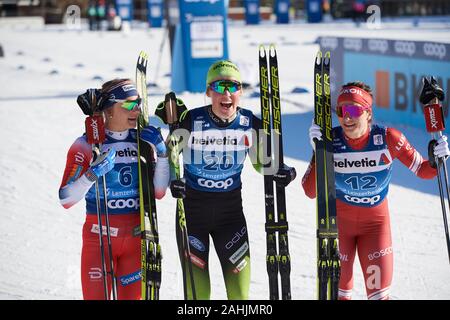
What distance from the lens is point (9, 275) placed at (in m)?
6.71

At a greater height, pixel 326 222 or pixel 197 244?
pixel 326 222

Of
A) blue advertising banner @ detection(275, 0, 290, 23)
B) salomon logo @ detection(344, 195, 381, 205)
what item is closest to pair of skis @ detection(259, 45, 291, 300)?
salomon logo @ detection(344, 195, 381, 205)

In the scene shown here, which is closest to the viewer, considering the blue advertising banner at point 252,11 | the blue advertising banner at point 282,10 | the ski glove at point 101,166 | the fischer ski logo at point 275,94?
the ski glove at point 101,166

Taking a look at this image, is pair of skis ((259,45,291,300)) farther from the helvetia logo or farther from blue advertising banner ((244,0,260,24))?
blue advertising banner ((244,0,260,24))

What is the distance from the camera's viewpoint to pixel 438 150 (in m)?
4.71

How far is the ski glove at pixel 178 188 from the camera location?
14.8 ft

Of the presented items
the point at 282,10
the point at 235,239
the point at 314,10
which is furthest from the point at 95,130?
the point at 314,10

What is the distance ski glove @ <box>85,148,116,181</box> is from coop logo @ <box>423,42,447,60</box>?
8.85 metres

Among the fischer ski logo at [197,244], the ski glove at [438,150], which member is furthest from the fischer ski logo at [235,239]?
the ski glove at [438,150]

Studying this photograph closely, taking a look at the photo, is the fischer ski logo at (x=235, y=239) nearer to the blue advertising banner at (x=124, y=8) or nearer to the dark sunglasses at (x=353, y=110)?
the dark sunglasses at (x=353, y=110)

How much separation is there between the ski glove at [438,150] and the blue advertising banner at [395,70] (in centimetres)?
723

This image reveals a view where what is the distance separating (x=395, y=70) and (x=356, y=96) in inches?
357

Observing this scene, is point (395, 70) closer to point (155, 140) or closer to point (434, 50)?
point (434, 50)

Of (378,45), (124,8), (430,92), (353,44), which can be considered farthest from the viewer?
A: (124,8)
